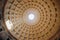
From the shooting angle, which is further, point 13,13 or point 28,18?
point 28,18

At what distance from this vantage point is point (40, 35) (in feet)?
42.4

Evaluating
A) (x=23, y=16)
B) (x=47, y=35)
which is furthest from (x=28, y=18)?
(x=47, y=35)

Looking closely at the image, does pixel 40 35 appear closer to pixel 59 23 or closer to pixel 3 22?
pixel 59 23

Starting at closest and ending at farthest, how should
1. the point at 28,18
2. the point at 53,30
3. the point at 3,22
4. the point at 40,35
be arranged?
1. the point at 3,22
2. the point at 53,30
3. the point at 40,35
4. the point at 28,18

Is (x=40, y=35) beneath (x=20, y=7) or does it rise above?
beneath

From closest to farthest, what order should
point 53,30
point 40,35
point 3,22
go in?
point 3,22 → point 53,30 → point 40,35

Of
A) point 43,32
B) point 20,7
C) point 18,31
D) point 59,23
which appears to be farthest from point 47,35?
point 20,7

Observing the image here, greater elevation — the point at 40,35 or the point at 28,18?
the point at 28,18

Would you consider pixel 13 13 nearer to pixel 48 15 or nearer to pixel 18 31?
pixel 18 31

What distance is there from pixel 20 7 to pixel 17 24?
1.46 metres

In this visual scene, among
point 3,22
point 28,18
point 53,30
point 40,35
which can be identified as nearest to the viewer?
point 3,22

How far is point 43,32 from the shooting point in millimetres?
12945

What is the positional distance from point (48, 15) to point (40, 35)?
1.81 m

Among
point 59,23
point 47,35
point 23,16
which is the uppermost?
point 23,16
